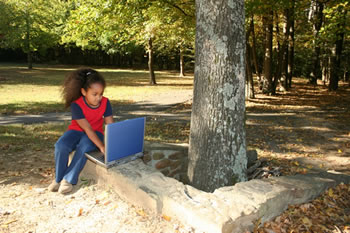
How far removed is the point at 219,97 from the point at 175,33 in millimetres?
13357

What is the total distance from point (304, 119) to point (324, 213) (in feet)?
28.0

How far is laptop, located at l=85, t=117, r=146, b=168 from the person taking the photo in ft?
11.9

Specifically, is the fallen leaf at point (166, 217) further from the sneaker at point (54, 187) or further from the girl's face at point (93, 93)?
the girl's face at point (93, 93)

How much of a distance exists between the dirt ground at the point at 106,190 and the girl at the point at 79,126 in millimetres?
238

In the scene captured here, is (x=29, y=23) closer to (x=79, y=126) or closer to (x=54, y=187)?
(x=79, y=126)

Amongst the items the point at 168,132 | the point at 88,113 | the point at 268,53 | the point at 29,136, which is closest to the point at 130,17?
the point at 168,132

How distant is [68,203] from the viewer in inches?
144

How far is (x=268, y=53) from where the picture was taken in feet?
56.0

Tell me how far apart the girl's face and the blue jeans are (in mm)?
498

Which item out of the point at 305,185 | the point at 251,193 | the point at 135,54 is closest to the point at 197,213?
the point at 251,193

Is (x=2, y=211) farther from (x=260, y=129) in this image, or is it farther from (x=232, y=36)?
(x=260, y=129)

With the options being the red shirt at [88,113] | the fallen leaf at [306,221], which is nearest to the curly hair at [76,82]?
the red shirt at [88,113]

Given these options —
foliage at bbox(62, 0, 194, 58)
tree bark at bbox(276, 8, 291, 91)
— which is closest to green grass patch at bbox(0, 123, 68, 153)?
foliage at bbox(62, 0, 194, 58)

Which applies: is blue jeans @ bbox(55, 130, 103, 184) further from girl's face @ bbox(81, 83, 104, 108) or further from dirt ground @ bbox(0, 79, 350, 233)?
girl's face @ bbox(81, 83, 104, 108)
